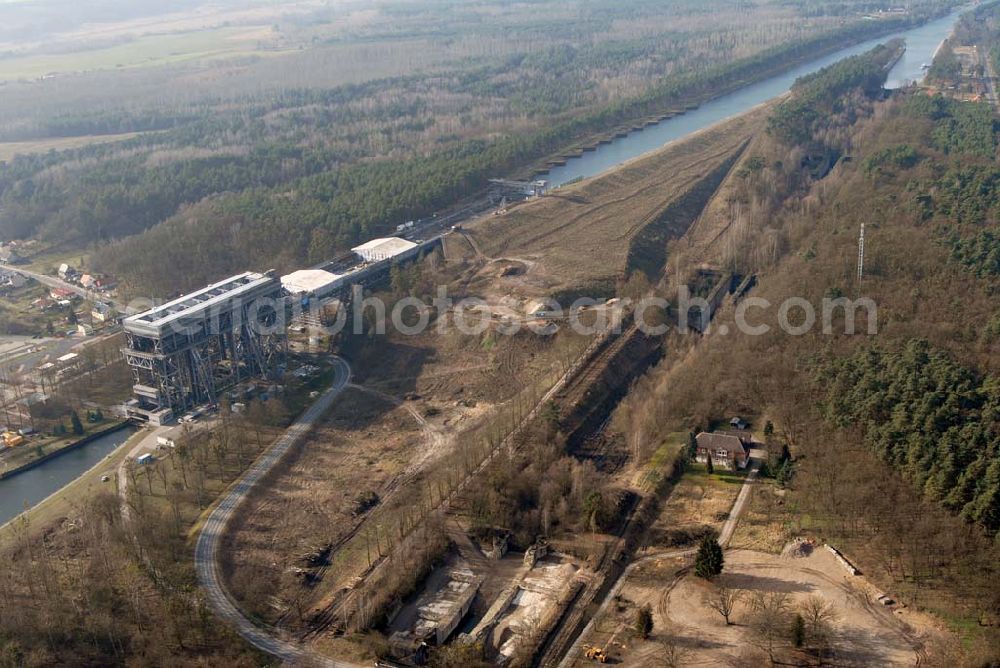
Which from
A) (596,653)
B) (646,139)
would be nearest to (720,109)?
(646,139)

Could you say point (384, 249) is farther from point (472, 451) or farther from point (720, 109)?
point (720, 109)

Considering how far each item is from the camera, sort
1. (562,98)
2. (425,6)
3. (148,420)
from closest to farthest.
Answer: (148,420) → (562,98) → (425,6)

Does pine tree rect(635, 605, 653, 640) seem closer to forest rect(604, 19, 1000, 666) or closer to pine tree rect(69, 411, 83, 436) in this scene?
forest rect(604, 19, 1000, 666)

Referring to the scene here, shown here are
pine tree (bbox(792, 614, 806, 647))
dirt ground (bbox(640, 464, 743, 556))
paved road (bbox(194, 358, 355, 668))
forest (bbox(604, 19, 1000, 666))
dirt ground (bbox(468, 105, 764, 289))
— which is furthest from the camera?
dirt ground (bbox(468, 105, 764, 289))

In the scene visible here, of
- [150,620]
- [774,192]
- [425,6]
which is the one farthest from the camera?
[425,6]

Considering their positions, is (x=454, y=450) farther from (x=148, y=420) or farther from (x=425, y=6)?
(x=425, y=6)

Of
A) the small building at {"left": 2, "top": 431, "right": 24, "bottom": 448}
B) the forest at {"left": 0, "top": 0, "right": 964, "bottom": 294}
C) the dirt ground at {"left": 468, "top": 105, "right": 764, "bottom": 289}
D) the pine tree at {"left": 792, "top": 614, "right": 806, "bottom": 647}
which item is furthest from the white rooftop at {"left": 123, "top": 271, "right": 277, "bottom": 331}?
the pine tree at {"left": 792, "top": 614, "right": 806, "bottom": 647}

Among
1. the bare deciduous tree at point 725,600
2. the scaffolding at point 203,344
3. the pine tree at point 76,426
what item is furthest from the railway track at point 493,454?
the pine tree at point 76,426

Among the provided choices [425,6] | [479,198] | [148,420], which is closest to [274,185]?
[479,198]
